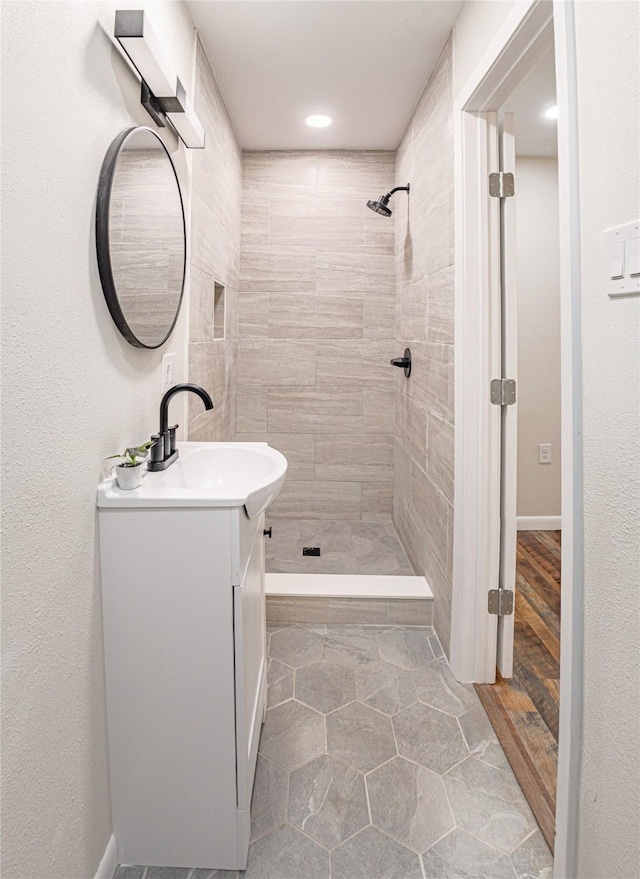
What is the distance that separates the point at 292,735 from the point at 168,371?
4.24 ft

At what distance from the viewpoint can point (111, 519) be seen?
1225 mm

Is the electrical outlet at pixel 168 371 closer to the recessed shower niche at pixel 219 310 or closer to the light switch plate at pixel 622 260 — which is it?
the recessed shower niche at pixel 219 310

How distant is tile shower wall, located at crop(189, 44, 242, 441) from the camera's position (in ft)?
7.32

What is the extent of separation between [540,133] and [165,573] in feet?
11.0

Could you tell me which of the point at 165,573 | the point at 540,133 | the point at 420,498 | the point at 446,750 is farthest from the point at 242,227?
the point at 446,750

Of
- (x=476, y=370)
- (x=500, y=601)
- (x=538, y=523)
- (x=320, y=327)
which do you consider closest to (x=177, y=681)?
(x=500, y=601)

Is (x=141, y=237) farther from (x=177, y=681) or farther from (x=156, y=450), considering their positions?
(x=177, y=681)

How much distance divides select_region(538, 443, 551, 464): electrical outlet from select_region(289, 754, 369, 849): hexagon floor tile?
2.71 meters

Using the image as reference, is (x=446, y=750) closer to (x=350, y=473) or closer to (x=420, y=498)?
(x=420, y=498)

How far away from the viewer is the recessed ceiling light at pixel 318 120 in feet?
9.76

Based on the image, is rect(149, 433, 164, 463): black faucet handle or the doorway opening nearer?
rect(149, 433, 164, 463): black faucet handle

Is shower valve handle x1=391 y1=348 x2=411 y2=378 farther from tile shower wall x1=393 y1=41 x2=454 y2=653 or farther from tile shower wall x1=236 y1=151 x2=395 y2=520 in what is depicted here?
tile shower wall x1=236 y1=151 x2=395 y2=520

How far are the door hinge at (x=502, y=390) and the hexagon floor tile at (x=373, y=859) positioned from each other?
1404 millimetres

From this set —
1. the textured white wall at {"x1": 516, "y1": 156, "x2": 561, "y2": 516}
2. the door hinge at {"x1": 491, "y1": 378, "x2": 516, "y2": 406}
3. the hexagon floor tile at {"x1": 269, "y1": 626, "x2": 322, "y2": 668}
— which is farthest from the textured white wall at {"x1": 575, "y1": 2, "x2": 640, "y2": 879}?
the textured white wall at {"x1": 516, "y1": 156, "x2": 561, "y2": 516}
